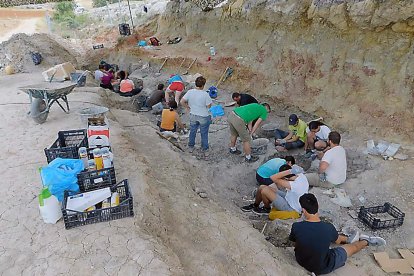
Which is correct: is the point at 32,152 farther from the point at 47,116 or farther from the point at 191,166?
the point at 191,166

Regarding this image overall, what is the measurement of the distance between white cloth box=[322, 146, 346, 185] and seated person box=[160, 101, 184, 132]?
3.89m

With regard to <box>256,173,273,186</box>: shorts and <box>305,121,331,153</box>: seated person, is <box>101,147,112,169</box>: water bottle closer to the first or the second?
<box>256,173,273,186</box>: shorts

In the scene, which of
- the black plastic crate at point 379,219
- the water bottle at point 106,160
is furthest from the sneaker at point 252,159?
the water bottle at point 106,160

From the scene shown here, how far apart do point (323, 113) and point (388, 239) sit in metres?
4.18

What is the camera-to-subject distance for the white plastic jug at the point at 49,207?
4.14 meters

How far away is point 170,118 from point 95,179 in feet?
14.2

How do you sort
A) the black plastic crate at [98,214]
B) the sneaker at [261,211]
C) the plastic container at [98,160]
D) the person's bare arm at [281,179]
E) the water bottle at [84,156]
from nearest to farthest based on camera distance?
the black plastic crate at [98,214] < the plastic container at [98,160] < the water bottle at [84,156] < the person's bare arm at [281,179] < the sneaker at [261,211]

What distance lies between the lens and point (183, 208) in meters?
5.06

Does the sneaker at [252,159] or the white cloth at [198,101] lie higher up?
the white cloth at [198,101]

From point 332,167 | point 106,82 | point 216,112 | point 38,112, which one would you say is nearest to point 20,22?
point 106,82

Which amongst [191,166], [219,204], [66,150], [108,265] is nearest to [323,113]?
[191,166]

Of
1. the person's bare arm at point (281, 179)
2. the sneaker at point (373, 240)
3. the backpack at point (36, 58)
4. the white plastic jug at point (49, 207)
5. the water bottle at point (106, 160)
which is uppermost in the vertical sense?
the backpack at point (36, 58)

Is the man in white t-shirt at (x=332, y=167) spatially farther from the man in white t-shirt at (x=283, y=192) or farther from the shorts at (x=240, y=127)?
the shorts at (x=240, y=127)

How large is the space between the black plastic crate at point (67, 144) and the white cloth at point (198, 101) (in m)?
2.39
